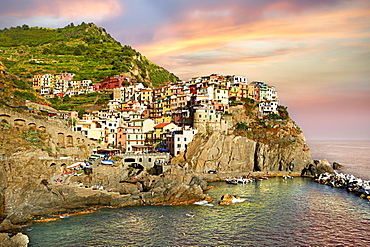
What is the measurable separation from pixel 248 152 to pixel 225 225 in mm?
37449

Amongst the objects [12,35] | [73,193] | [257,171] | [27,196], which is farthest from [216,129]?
[12,35]

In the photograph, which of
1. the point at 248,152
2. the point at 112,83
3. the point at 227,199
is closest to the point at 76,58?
the point at 112,83

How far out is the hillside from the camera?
133750 millimetres

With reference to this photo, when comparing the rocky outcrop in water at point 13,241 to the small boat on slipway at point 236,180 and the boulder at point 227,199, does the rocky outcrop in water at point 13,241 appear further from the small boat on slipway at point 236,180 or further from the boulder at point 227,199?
the small boat on slipway at point 236,180

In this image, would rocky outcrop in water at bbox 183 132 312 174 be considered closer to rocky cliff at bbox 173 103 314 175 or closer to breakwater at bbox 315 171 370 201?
rocky cliff at bbox 173 103 314 175

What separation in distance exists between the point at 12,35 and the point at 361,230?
Answer: 227 metres

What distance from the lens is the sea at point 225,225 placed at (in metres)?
33.9

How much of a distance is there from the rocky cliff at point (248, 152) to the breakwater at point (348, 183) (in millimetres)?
6265

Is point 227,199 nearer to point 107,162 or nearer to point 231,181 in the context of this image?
point 231,181

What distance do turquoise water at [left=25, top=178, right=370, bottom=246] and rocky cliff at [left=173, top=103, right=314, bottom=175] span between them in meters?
18.0

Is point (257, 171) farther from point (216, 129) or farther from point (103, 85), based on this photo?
point (103, 85)

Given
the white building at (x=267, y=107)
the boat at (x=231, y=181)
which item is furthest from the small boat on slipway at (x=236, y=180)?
the white building at (x=267, y=107)

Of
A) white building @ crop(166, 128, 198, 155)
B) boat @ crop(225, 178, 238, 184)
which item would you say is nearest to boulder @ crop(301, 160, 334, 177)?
boat @ crop(225, 178, 238, 184)

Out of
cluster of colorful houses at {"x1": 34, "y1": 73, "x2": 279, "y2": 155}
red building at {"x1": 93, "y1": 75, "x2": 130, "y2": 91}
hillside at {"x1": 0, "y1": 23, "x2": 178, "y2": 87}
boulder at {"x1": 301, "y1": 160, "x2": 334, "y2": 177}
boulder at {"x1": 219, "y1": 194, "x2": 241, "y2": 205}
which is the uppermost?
hillside at {"x1": 0, "y1": 23, "x2": 178, "y2": 87}
